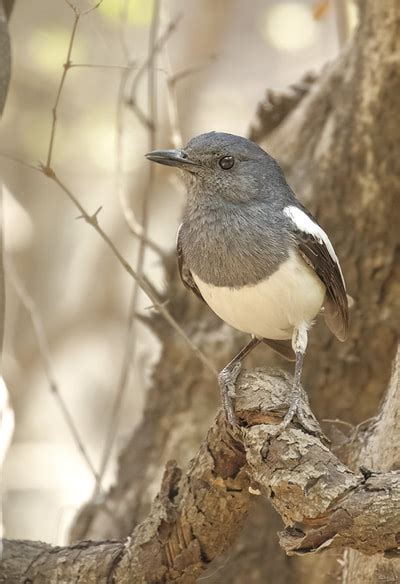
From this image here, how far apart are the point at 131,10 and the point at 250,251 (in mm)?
3654

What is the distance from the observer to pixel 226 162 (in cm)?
312

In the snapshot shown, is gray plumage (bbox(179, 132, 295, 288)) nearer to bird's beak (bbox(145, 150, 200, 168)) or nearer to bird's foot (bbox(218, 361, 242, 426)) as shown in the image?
bird's beak (bbox(145, 150, 200, 168))

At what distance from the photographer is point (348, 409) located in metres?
4.41

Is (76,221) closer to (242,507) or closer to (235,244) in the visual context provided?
(235,244)

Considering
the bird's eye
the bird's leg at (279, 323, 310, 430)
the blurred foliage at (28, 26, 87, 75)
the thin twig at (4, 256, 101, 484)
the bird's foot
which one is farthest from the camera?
the blurred foliage at (28, 26, 87, 75)

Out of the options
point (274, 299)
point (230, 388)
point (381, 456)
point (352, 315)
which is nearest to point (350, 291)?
point (352, 315)

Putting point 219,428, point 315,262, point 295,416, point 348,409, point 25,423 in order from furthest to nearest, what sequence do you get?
point 25,423, point 348,409, point 315,262, point 219,428, point 295,416

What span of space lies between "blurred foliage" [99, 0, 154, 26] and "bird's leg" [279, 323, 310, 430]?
3.15 meters

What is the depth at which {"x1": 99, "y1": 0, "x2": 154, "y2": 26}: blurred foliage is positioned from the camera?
5.50m

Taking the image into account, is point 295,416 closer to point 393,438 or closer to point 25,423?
point 393,438

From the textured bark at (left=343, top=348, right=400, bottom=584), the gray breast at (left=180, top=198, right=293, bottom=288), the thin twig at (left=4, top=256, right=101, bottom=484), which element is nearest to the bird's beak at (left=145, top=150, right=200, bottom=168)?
the gray breast at (left=180, top=198, right=293, bottom=288)

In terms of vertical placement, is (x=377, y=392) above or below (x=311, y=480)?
above

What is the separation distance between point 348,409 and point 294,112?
5.30 feet

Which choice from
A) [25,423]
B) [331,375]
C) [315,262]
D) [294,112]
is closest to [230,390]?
[315,262]
